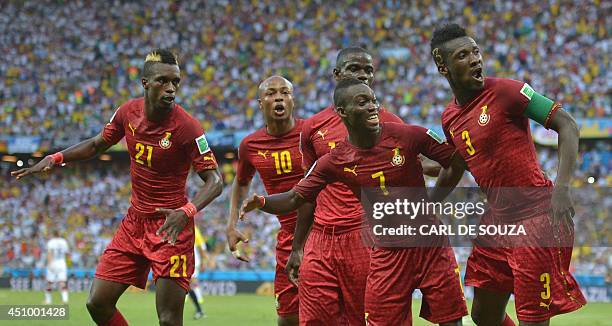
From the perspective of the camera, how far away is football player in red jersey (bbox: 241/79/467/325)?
652 cm

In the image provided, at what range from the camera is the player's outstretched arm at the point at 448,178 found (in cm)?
679

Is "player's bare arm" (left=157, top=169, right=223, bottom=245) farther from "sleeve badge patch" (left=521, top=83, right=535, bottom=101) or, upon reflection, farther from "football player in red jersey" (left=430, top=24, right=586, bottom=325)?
"sleeve badge patch" (left=521, top=83, right=535, bottom=101)

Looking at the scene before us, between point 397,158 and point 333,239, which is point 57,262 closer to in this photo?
point 333,239

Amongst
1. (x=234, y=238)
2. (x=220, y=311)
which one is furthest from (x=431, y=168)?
(x=220, y=311)

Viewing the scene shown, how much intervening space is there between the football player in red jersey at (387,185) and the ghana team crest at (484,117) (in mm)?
358

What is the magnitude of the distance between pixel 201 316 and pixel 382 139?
11.3 metres

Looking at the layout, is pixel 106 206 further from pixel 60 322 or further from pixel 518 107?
pixel 518 107

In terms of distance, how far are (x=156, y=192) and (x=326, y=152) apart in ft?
5.89

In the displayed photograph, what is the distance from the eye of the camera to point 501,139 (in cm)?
648

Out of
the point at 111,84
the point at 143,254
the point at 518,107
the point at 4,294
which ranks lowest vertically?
the point at 4,294

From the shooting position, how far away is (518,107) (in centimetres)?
639

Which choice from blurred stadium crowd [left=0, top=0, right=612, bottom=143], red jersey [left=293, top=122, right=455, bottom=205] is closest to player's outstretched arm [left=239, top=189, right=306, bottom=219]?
red jersey [left=293, top=122, right=455, bottom=205]

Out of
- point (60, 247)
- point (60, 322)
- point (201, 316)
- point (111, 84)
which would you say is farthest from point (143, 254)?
point (111, 84)

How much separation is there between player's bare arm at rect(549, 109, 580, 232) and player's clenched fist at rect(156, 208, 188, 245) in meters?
3.10
